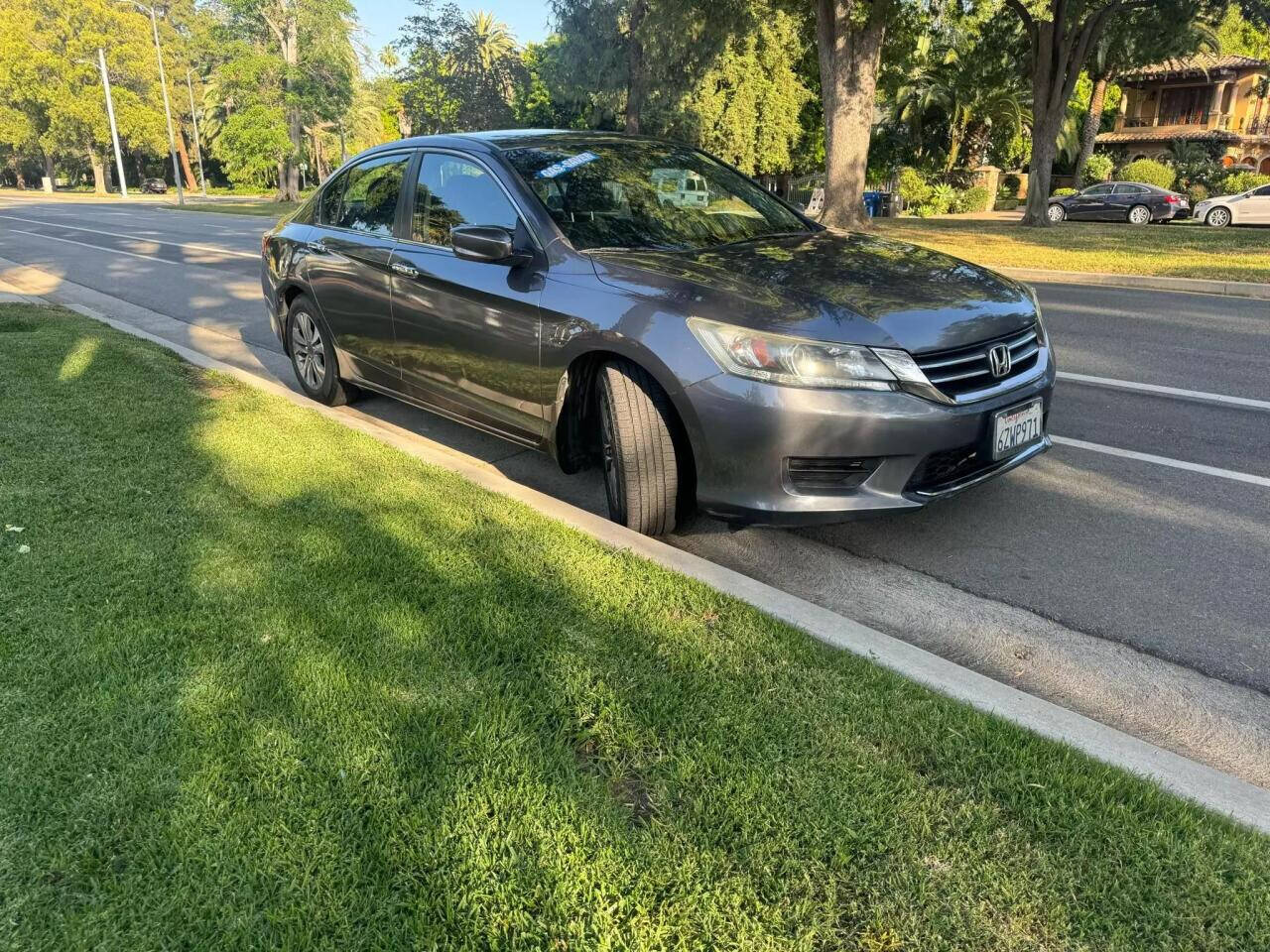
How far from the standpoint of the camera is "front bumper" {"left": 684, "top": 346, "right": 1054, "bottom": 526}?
3.21m

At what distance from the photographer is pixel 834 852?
2014mm

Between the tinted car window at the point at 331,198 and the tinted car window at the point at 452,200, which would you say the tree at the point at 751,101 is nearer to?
the tinted car window at the point at 331,198

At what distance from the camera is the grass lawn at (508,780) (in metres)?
1.86

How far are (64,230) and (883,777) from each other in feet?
91.0

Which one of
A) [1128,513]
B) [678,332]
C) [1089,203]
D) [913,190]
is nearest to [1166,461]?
[1128,513]

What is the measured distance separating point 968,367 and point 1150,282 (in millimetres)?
10626

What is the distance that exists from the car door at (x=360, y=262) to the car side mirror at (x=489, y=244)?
40.2 inches

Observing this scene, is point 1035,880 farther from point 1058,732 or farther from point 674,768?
point 674,768

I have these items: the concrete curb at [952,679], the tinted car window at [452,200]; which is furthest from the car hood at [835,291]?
the concrete curb at [952,679]

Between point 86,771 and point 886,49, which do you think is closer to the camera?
point 86,771

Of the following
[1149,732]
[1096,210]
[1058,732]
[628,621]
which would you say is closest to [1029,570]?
[1149,732]

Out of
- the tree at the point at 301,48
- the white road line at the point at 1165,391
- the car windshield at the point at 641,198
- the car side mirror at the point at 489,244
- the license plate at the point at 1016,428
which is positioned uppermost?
the tree at the point at 301,48

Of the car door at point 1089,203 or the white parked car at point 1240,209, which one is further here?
the car door at point 1089,203

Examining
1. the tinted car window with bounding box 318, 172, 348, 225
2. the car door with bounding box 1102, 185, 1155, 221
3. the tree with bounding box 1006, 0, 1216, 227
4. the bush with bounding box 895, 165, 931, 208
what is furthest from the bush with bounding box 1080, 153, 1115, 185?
the tinted car window with bounding box 318, 172, 348, 225
